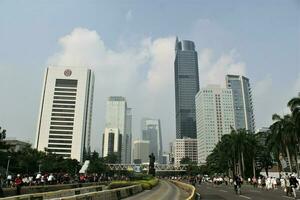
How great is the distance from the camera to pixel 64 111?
173250 mm

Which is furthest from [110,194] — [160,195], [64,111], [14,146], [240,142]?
[64,111]

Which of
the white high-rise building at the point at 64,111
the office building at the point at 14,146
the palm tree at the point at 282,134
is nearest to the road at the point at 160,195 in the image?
the palm tree at the point at 282,134

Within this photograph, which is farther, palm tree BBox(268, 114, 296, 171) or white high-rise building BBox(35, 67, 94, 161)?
white high-rise building BBox(35, 67, 94, 161)

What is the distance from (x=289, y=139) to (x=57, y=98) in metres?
134

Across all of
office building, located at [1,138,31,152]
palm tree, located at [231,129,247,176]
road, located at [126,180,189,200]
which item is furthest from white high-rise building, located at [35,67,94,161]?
road, located at [126,180,189,200]

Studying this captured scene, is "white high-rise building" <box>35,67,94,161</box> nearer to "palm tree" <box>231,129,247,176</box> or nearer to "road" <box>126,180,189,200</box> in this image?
"palm tree" <box>231,129,247,176</box>

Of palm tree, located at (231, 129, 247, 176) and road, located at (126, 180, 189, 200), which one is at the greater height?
palm tree, located at (231, 129, 247, 176)

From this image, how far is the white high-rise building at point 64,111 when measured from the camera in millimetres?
168375

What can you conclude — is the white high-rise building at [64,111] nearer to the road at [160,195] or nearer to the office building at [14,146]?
the office building at [14,146]

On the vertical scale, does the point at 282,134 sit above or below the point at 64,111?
below

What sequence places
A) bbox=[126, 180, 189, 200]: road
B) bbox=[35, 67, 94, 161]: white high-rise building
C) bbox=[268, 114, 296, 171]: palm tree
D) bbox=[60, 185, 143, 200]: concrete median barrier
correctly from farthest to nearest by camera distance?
bbox=[35, 67, 94, 161]: white high-rise building < bbox=[268, 114, 296, 171]: palm tree < bbox=[126, 180, 189, 200]: road < bbox=[60, 185, 143, 200]: concrete median barrier

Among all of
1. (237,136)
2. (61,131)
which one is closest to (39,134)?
(61,131)

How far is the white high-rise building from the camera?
16838cm

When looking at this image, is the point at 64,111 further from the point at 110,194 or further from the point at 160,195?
the point at 110,194
